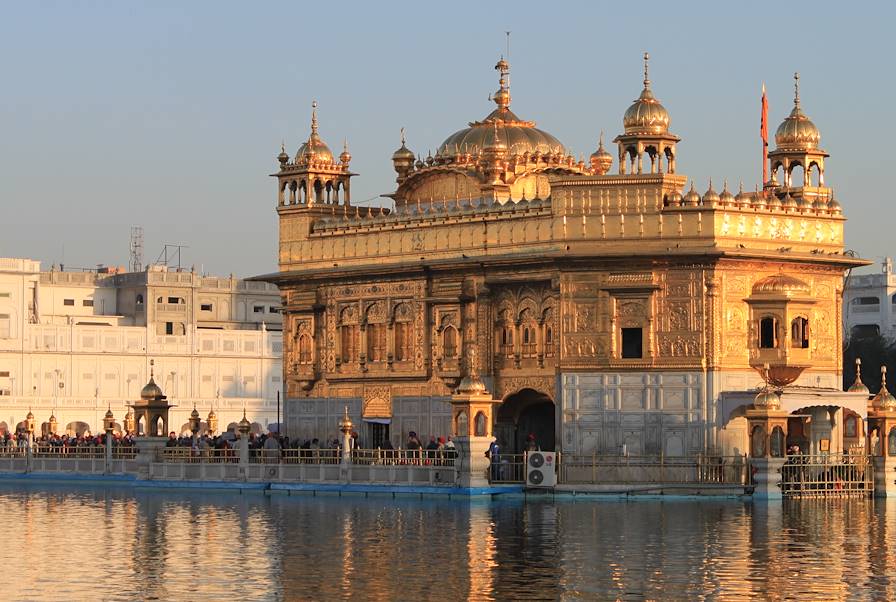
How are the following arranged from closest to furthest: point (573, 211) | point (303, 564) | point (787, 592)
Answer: point (787, 592), point (303, 564), point (573, 211)

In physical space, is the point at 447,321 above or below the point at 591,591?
above

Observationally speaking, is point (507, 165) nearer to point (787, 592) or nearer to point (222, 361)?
point (787, 592)

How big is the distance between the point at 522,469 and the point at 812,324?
24.2ft

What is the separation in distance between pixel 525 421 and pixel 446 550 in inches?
727

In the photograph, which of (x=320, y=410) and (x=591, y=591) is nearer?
(x=591, y=591)

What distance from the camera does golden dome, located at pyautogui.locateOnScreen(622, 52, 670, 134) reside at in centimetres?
4456

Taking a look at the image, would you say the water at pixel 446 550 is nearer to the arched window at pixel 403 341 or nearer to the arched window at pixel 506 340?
the arched window at pixel 506 340

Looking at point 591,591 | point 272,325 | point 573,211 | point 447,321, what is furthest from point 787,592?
point 272,325

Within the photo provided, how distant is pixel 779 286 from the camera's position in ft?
145

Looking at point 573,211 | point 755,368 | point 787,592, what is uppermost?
point 573,211

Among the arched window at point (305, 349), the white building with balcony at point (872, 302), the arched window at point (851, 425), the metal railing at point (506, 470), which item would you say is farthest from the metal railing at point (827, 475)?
the white building with balcony at point (872, 302)

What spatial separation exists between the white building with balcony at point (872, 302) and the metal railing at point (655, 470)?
7668cm

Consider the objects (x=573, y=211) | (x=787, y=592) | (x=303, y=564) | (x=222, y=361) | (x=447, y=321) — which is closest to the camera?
(x=787, y=592)

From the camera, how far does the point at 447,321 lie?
48.0 metres
